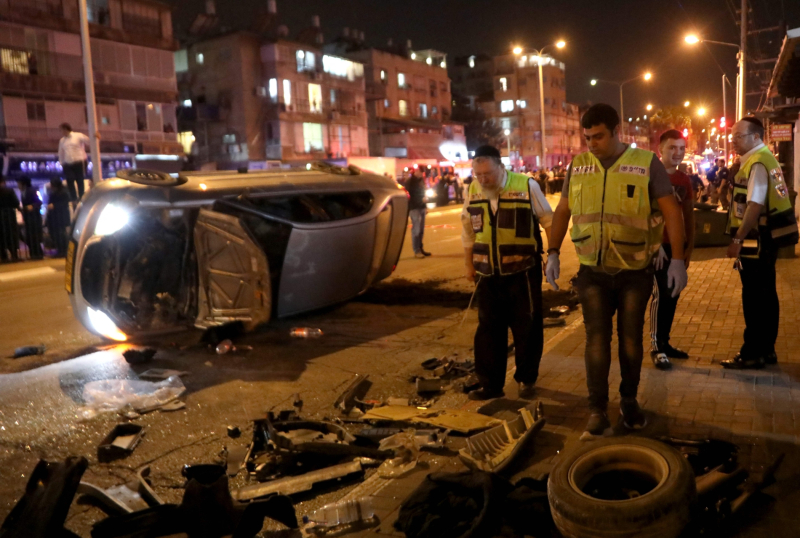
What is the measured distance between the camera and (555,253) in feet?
15.4

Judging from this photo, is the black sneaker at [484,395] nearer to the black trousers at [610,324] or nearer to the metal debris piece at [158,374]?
the black trousers at [610,324]

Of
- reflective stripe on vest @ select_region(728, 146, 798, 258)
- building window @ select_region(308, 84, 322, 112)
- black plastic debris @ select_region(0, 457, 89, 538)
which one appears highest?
building window @ select_region(308, 84, 322, 112)

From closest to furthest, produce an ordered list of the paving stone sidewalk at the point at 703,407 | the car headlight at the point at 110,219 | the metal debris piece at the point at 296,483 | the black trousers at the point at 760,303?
the paving stone sidewalk at the point at 703,407, the metal debris piece at the point at 296,483, the black trousers at the point at 760,303, the car headlight at the point at 110,219

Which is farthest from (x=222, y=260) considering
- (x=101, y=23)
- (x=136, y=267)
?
(x=101, y=23)

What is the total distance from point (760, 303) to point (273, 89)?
47.3m

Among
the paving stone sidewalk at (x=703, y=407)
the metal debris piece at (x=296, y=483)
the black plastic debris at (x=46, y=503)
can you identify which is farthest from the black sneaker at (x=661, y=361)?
the black plastic debris at (x=46, y=503)

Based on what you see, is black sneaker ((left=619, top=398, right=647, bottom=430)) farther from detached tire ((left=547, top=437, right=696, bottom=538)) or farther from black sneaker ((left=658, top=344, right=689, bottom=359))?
black sneaker ((left=658, top=344, right=689, bottom=359))

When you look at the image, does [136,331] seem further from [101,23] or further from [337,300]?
[101,23]

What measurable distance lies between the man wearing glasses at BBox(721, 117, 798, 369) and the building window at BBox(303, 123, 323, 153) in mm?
47954

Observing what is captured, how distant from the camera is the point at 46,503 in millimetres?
3145

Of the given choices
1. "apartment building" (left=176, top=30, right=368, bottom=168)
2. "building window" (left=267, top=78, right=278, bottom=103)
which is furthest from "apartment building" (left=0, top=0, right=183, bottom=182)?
"building window" (left=267, top=78, right=278, bottom=103)

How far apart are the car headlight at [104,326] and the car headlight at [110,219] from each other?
800mm

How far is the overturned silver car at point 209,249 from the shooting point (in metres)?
7.16

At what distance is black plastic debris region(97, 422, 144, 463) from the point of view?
4531 millimetres
